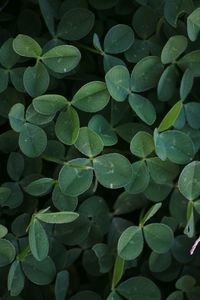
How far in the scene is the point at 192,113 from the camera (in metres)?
0.79

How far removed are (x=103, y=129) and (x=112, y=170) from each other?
0.20 feet

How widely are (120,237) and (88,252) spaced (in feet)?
0.28

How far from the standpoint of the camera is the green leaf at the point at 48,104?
2.41 feet

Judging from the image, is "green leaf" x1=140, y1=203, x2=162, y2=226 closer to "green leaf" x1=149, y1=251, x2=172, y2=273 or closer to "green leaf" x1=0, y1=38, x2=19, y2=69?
"green leaf" x1=149, y1=251, x2=172, y2=273

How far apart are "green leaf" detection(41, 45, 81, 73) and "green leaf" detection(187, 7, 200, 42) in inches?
5.3

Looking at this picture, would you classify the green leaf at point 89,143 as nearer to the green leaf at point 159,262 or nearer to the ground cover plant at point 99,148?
the ground cover plant at point 99,148

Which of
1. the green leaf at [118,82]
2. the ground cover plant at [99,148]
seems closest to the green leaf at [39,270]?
the ground cover plant at [99,148]

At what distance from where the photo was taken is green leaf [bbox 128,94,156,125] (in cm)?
76

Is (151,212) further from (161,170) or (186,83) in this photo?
(186,83)

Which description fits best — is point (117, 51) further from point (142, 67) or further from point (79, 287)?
point (79, 287)

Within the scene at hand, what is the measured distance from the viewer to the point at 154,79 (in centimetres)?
78

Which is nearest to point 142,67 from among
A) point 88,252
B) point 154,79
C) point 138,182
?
point 154,79

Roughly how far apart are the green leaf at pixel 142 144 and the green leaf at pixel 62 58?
0.11 meters

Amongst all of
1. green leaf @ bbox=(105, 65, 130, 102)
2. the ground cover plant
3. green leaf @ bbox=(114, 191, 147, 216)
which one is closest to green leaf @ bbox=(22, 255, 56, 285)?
the ground cover plant
